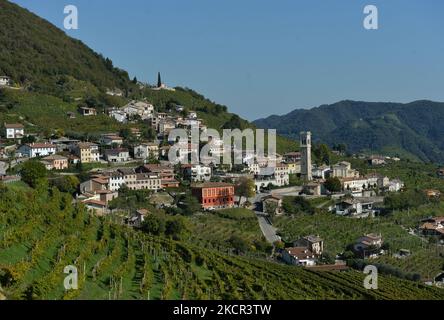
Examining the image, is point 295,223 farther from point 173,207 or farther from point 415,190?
point 415,190

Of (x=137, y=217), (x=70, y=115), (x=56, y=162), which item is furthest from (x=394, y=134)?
(x=137, y=217)

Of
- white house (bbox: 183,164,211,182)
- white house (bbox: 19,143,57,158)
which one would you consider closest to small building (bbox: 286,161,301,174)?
white house (bbox: 183,164,211,182)

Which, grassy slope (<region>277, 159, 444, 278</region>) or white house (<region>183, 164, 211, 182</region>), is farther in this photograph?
white house (<region>183, 164, 211, 182</region>)

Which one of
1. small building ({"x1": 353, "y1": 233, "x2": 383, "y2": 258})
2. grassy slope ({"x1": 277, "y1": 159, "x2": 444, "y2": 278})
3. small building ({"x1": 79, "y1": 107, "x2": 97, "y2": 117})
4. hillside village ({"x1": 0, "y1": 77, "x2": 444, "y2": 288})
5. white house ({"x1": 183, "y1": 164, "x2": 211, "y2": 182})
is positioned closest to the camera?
grassy slope ({"x1": 277, "y1": 159, "x2": 444, "y2": 278})

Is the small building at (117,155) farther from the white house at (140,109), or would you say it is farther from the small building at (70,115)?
the white house at (140,109)

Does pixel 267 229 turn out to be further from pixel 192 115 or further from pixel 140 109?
pixel 192 115

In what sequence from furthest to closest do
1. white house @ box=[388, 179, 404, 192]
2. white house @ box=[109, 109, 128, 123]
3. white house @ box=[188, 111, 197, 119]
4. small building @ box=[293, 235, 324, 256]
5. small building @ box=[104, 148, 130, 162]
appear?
white house @ box=[188, 111, 197, 119] → white house @ box=[109, 109, 128, 123] → white house @ box=[388, 179, 404, 192] → small building @ box=[104, 148, 130, 162] → small building @ box=[293, 235, 324, 256]

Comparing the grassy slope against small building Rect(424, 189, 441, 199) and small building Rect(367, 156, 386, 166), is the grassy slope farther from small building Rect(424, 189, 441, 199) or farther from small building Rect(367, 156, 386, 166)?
small building Rect(367, 156, 386, 166)
